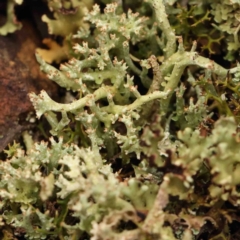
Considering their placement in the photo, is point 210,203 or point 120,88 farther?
point 120,88

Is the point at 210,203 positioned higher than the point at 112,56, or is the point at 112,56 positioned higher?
the point at 112,56

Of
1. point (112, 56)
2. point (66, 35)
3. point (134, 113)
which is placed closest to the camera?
point (134, 113)

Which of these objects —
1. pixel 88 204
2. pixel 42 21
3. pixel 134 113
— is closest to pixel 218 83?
pixel 134 113

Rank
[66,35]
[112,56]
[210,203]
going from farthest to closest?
1. [66,35]
2. [112,56]
3. [210,203]

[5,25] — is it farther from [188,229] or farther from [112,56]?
[188,229]

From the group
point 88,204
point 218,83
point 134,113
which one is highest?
point 218,83

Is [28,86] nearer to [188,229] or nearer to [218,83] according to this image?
[218,83]

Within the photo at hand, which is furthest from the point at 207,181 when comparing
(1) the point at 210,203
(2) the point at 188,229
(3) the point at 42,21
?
(3) the point at 42,21
